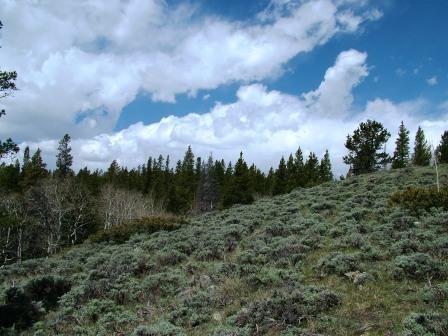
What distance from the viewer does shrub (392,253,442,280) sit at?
8742 millimetres

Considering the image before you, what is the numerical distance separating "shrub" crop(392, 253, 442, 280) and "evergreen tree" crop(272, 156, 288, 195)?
49055 mm

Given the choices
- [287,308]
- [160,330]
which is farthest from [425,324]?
[160,330]

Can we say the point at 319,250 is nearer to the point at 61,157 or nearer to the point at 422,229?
the point at 422,229

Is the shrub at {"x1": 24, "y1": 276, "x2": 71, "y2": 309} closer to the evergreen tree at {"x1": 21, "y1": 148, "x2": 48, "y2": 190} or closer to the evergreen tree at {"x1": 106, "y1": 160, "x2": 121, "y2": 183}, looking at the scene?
the evergreen tree at {"x1": 21, "y1": 148, "x2": 48, "y2": 190}

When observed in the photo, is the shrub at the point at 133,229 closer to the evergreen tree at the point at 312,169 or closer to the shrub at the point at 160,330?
the shrub at the point at 160,330

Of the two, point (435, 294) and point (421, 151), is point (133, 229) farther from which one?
point (421, 151)

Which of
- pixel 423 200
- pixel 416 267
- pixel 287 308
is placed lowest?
pixel 287 308

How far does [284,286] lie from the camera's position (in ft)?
30.8

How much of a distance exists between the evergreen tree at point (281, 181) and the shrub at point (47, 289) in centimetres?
4734

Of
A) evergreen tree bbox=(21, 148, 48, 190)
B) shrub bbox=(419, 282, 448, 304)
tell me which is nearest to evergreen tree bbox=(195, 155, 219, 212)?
evergreen tree bbox=(21, 148, 48, 190)

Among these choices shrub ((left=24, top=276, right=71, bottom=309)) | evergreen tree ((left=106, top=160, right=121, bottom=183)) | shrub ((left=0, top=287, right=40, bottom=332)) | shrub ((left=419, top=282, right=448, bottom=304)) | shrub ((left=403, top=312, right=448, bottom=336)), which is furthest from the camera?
evergreen tree ((left=106, top=160, right=121, bottom=183))

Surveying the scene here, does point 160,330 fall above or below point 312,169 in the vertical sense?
below

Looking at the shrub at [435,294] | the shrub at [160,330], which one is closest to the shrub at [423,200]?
the shrub at [435,294]

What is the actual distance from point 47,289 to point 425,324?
11.8m
